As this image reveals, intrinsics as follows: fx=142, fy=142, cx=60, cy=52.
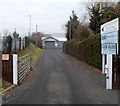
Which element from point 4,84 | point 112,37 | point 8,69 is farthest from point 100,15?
point 4,84

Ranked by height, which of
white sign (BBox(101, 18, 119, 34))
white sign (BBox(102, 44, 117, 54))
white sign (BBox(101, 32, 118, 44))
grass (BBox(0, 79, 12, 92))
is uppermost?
white sign (BBox(101, 18, 119, 34))

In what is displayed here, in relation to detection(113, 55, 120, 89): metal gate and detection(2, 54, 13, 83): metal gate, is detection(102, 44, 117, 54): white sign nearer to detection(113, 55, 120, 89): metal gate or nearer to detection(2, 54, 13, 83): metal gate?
detection(113, 55, 120, 89): metal gate

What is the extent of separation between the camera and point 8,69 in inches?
259

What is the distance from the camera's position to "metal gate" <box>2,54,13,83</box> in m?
6.50

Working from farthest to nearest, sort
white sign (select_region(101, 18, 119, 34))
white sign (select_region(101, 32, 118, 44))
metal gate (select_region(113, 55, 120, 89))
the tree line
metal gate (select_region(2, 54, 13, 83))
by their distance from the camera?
the tree line
metal gate (select_region(2, 54, 13, 83))
metal gate (select_region(113, 55, 120, 89))
white sign (select_region(101, 32, 118, 44))
white sign (select_region(101, 18, 119, 34))

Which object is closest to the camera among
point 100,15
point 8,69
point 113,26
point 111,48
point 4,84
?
point 113,26

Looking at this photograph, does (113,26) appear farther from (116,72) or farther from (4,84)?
(4,84)

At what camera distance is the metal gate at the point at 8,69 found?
650 cm

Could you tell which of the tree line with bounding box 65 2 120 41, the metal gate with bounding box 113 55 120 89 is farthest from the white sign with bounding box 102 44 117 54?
the tree line with bounding box 65 2 120 41

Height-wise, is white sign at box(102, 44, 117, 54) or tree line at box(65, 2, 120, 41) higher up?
tree line at box(65, 2, 120, 41)

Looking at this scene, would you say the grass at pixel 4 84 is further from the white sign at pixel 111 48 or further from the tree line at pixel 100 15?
the tree line at pixel 100 15

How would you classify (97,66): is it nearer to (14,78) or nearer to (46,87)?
(46,87)

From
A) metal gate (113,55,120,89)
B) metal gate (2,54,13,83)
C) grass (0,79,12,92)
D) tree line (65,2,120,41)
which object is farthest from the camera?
tree line (65,2,120,41)

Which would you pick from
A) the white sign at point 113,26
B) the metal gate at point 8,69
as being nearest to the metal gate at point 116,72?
the white sign at point 113,26
